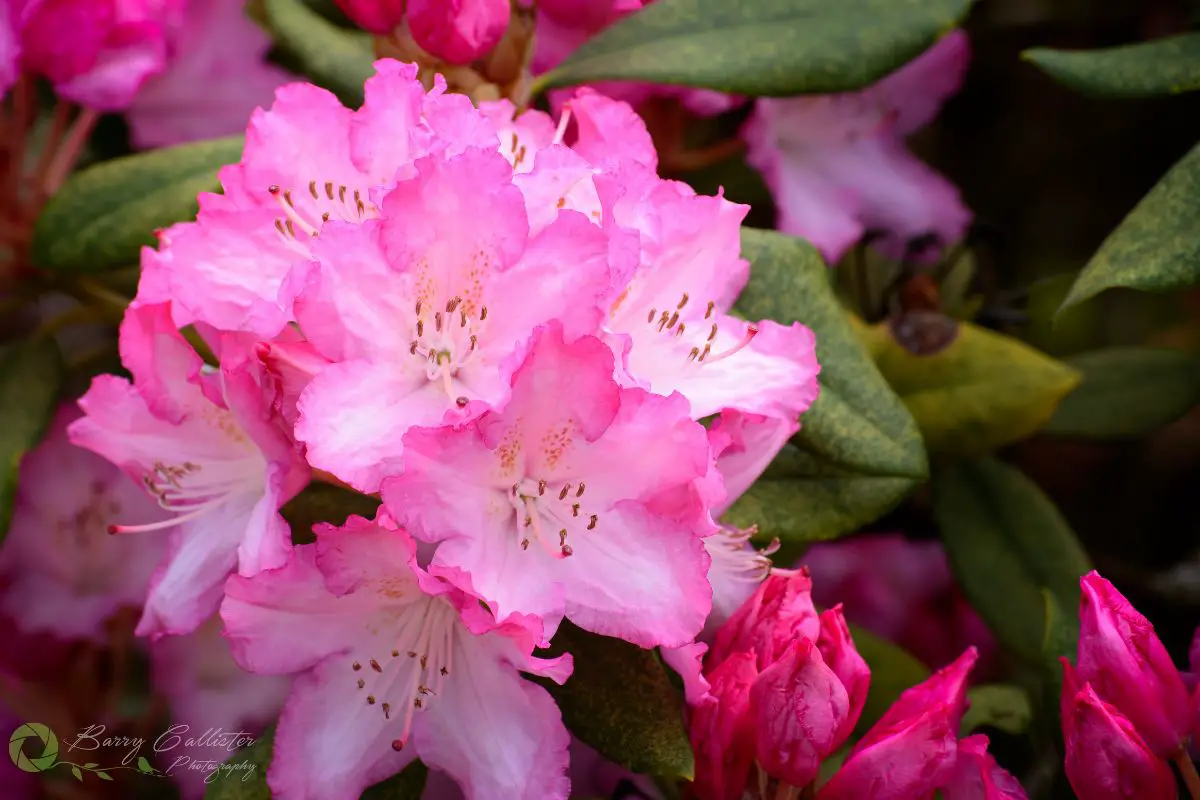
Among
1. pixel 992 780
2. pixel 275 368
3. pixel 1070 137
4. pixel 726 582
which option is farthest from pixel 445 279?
pixel 1070 137

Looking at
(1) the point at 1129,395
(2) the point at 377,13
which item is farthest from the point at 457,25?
(1) the point at 1129,395

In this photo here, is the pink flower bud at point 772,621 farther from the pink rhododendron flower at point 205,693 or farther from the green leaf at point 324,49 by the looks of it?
the green leaf at point 324,49

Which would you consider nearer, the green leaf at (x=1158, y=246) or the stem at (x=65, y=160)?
the green leaf at (x=1158, y=246)

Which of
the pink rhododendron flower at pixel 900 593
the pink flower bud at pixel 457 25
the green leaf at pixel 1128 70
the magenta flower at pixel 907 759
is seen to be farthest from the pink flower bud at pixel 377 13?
the pink rhododendron flower at pixel 900 593

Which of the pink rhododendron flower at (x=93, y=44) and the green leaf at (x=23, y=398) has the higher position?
the pink rhododendron flower at (x=93, y=44)

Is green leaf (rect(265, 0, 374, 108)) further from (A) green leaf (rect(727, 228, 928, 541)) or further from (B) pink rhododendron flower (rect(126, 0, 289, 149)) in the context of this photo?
(A) green leaf (rect(727, 228, 928, 541))

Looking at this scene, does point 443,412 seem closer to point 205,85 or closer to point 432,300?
point 432,300

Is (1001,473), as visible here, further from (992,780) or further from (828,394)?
(992,780)
